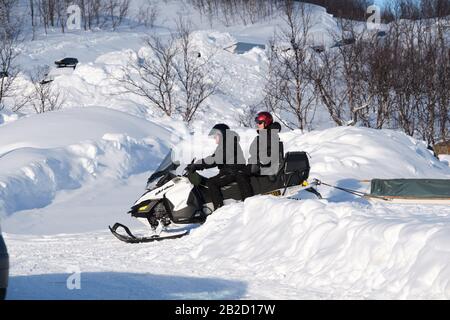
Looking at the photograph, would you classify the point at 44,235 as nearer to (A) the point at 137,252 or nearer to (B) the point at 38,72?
(A) the point at 137,252

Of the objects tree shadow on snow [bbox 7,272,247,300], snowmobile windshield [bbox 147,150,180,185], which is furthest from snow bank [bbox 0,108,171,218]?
tree shadow on snow [bbox 7,272,247,300]

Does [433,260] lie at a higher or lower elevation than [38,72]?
higher

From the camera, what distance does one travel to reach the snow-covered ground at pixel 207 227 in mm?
5520

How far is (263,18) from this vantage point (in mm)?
72625

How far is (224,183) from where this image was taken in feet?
31.9

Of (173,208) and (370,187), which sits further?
(370,187)

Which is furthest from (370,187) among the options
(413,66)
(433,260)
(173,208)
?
(413,66)

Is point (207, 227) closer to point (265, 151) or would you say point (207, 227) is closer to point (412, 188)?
point (265, 151)

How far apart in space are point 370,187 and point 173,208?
5.06 metres

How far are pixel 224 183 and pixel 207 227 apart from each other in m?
1.03

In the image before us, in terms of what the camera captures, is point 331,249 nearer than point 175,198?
Yes

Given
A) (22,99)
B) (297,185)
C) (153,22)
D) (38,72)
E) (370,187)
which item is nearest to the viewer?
(297,185)

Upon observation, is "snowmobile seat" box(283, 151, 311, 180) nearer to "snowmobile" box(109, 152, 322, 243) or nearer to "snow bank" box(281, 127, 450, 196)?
"snowmobile" box(109, 152, 322, 243)

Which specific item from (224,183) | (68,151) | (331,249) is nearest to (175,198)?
(224,183)
